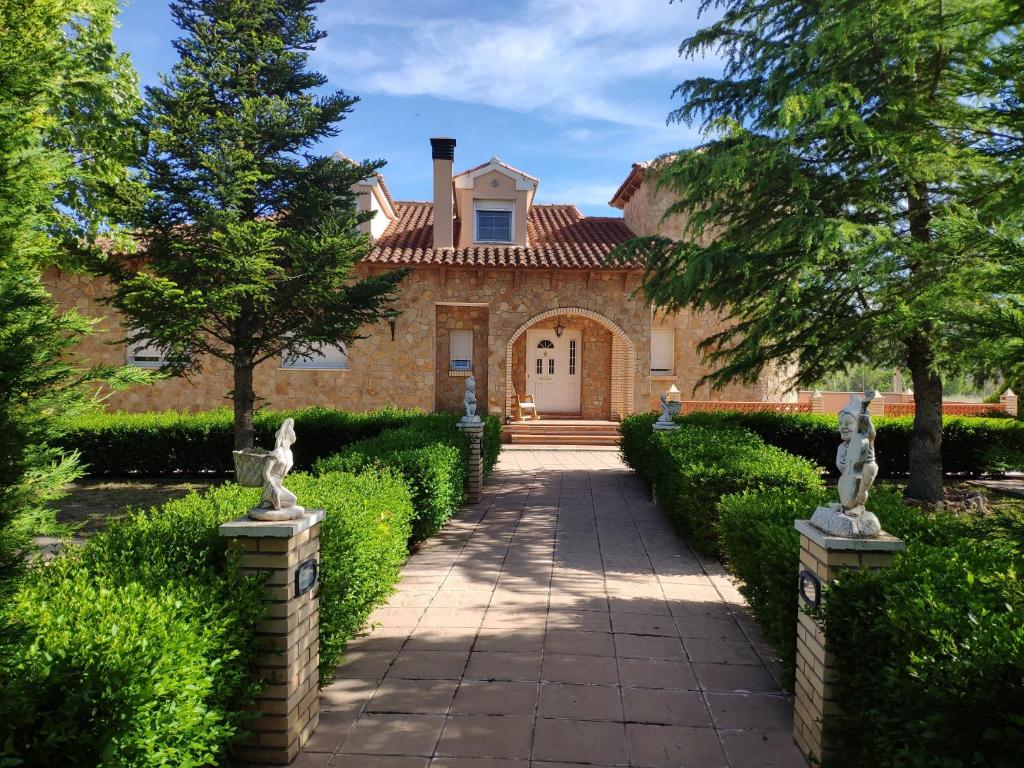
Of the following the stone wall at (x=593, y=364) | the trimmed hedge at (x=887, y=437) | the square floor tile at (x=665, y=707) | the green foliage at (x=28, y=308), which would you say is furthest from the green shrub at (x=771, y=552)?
the stone wall at (x=593, y=364)

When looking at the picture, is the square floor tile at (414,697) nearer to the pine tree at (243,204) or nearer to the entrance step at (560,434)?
the pine tree at (243,204)

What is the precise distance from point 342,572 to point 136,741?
1.82 meters

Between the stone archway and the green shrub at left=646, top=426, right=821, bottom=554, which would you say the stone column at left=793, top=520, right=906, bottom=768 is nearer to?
the green shrub at left=646, top=426, right=821, bottom=554

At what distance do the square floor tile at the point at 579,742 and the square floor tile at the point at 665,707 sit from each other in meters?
0.19

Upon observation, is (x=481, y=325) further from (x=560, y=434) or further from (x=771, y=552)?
(x=771, y=552)

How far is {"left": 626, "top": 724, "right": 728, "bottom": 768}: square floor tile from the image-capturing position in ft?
10.1

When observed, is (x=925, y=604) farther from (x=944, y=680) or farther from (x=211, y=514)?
(x=211, y=514)

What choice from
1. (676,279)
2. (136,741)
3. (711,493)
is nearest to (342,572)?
(136,741)

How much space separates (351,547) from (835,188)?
8889mm

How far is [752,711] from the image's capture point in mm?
3604

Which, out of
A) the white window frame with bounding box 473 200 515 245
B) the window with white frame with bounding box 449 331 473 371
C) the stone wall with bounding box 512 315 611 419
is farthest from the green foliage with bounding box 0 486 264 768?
the stone wall with bounding box 512 315 611 419

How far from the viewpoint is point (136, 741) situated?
203cm

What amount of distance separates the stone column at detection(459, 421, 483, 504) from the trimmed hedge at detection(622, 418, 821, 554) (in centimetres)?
274

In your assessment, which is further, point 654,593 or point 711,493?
point 711,493
